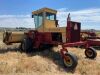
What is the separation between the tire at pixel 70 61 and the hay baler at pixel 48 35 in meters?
0.11

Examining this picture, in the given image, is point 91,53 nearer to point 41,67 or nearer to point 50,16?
point 50,16

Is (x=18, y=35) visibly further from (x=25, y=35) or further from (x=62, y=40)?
(x=62, y=40)

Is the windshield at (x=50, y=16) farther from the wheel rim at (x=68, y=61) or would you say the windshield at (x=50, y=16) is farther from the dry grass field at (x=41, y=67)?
the wheel rim at (x=68, y=61)

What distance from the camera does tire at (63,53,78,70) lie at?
11.7m

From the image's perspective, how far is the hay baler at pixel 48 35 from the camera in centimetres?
1355

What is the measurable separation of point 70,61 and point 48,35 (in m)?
3.52

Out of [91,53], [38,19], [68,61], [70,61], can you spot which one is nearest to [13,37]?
[38,19]

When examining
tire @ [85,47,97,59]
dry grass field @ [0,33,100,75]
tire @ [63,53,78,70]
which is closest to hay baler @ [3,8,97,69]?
tire @ [85,47,97,59]

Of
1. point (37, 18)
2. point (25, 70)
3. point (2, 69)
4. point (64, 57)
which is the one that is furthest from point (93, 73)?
point (37, 18)

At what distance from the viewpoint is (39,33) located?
15.8 metres

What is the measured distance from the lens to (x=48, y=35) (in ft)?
49.3

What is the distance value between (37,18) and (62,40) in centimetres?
322

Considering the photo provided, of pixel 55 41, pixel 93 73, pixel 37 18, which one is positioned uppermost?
pixel 37 18

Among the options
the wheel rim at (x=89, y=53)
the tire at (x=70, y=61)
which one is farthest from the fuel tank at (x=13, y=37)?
the tire at (x=70, y=61)
